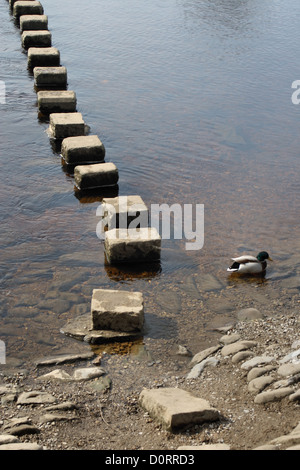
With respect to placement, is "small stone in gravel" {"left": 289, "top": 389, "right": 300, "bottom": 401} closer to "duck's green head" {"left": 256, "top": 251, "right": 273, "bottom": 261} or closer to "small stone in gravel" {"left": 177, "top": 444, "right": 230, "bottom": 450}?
"small stone in gravel" {"left": 177, "top": 444, "right": 230, "bottom": 450}

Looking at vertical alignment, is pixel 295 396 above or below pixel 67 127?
below

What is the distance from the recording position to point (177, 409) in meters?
5.12

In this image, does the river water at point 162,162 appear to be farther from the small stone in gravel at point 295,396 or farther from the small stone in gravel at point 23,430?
the small stone in gravel at point 295,396

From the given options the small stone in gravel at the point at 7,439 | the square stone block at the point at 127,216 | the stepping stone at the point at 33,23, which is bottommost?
the small stone in gravel at the point at 7,439

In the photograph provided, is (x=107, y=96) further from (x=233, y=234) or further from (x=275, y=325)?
(x=275, y=325)

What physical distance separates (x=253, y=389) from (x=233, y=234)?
12.8ft

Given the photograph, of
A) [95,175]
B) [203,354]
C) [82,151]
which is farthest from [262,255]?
[82,151]

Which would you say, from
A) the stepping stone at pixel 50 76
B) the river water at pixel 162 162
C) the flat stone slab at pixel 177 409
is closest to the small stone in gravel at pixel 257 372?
the flat stone slab at pixel 177 409

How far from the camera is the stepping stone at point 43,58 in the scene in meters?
15.2

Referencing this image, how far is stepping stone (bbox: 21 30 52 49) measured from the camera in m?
16.5

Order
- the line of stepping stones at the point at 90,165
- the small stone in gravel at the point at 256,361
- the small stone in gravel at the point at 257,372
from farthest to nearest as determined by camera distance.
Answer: the line of stepping stones at the point at 90,165 < the small stone in gravel at the point at 256,361 < the small stone in gravel at the point at 257,372

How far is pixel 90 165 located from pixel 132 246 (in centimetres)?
262

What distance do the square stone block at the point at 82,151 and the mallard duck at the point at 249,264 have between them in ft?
12.7

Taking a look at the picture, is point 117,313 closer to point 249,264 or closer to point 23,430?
point 23,430
